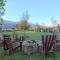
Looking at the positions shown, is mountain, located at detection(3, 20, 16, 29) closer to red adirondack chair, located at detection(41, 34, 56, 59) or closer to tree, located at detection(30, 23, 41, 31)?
tree, located at detection(30, 23, 41, 31)

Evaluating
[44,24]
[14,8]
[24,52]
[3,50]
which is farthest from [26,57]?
[14,8]

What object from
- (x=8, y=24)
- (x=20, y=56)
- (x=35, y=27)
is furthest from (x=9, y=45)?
(x=35, y=27)

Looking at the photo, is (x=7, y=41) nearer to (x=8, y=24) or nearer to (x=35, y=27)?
(x=8, y=24)

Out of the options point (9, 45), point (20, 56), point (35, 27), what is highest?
point (35, 27)

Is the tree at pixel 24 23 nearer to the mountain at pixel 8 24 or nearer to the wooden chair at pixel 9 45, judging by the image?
the mountain at pixel 8 24

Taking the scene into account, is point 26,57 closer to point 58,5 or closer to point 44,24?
point 44,24

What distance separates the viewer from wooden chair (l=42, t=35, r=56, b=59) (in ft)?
11.1

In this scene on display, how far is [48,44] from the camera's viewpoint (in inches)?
132

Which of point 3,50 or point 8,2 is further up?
point 8,2

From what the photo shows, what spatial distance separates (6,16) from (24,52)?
78 centimetres

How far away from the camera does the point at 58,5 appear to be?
346cm

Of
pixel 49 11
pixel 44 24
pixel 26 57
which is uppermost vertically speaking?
pixel 49 11

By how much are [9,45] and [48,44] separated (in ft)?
2.52

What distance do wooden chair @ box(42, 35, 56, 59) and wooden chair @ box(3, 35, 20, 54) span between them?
52 cm
